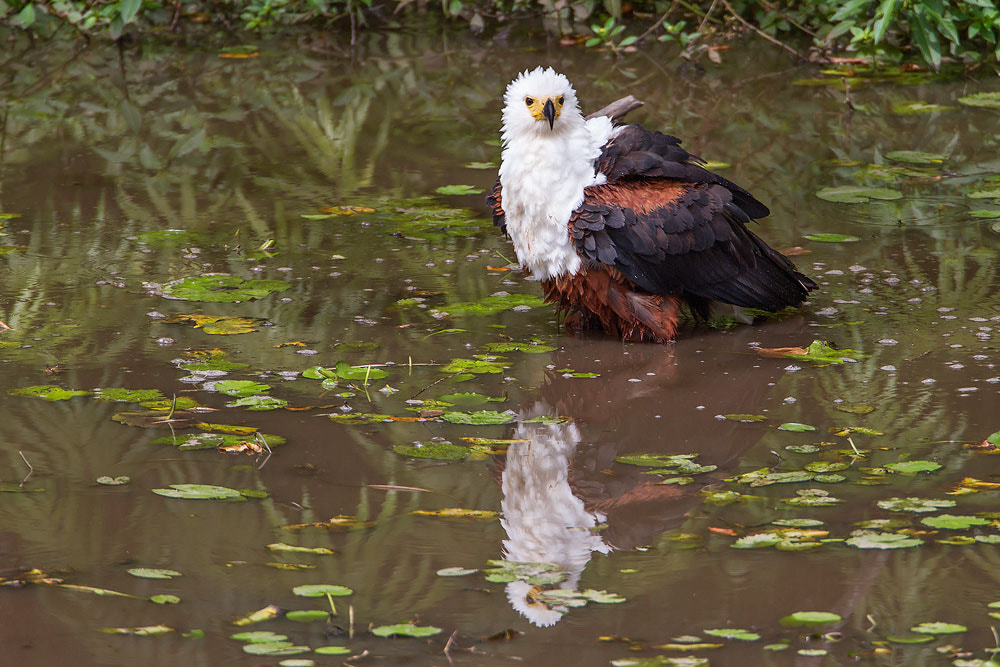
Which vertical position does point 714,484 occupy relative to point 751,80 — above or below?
below

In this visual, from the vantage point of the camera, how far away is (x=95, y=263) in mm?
5598

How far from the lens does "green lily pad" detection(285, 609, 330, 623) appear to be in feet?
9.52

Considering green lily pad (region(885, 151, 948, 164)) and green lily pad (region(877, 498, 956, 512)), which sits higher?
green lily pad (region(885, 151, 948, 164))

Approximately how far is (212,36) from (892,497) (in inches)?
349

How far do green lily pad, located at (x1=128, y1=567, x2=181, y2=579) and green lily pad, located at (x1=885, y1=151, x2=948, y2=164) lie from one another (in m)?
5.25

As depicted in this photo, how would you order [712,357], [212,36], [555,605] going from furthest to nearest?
[212,36]
[712,357]
[555,605]

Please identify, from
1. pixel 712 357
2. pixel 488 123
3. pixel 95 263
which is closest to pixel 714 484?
pixel 712 357

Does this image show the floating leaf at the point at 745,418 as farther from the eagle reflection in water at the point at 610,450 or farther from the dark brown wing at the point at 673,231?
the dark brown wing at the point at 673,231

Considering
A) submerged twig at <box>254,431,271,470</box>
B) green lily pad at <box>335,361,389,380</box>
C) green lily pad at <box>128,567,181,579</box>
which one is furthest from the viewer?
green lily pad at <box>335,361,389,380</box>

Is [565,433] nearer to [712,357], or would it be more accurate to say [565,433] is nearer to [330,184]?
[712,357]

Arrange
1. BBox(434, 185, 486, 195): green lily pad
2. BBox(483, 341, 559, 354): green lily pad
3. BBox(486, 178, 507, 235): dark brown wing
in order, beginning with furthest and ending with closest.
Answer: BBox(434, 185, 486, 195): green lily pad
BBox(486, 178, 507, 235): dark brown wing
BBox(483, 341, 559, 354): green lily pad

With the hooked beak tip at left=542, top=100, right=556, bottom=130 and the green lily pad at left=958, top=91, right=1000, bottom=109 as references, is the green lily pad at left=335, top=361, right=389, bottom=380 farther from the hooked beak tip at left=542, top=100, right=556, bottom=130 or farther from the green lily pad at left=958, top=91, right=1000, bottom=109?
the green lily pad at left=958, top=91, right=1000, bottom=109

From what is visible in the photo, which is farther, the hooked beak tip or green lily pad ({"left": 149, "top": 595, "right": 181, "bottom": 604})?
the hooked beak tip

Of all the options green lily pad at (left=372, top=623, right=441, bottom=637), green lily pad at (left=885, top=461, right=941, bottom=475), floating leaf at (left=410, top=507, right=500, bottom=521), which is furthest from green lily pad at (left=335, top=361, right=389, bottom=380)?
green lily pad at (left=885, top=461, right=941, bottom=475)
